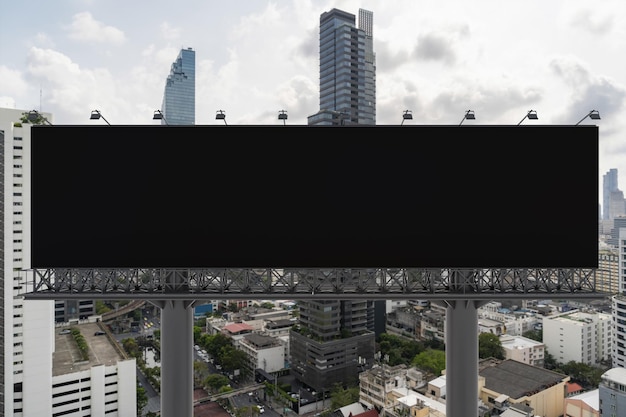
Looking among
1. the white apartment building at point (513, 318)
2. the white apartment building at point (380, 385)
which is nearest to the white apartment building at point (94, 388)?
the white apartment building at point (380, 385)

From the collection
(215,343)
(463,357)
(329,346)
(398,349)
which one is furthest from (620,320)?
(215,343)

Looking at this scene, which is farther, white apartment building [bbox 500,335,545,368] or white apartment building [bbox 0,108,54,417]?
white apartment building [bbox 500,335,545,368]

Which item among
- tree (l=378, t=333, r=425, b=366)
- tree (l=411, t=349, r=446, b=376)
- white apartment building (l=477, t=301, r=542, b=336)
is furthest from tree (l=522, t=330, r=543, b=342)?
tree (l=411, t=349, r=446, b=376)

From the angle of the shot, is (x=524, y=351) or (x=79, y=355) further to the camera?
(x=524, y=351)

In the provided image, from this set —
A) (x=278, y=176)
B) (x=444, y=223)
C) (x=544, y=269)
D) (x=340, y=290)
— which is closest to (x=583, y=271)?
(x=544, y=269)

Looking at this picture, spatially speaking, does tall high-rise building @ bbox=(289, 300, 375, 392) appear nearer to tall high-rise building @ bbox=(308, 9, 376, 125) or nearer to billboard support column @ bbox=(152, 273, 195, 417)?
billboard support column @ bbox=(152, 273, 195, 417)

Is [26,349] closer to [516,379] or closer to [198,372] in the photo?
[198,372]
